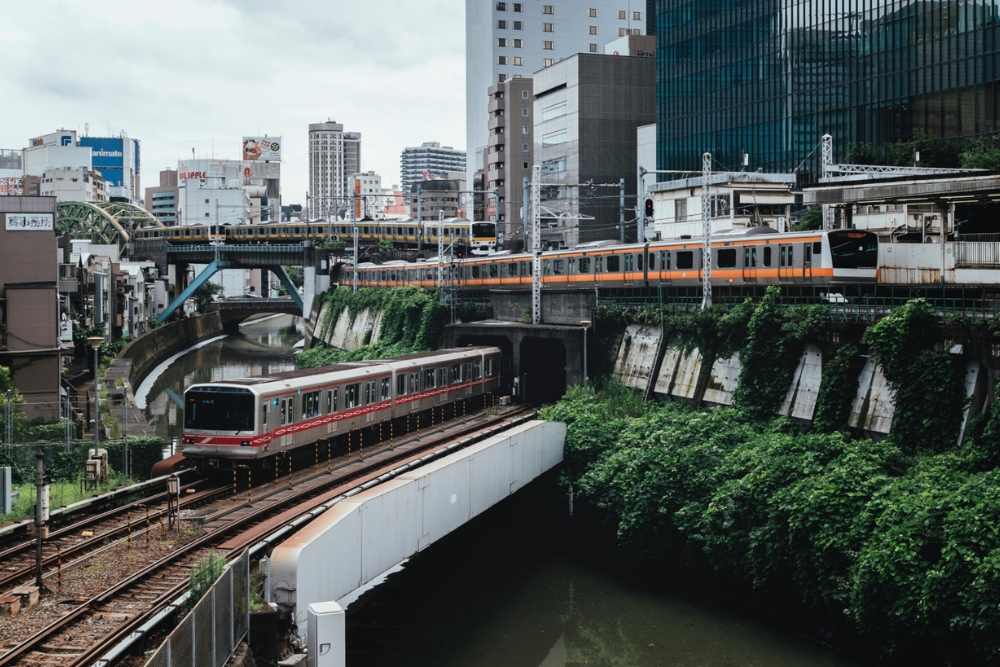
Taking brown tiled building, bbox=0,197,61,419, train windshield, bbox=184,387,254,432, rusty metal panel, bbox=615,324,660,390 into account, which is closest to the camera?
train windshield, bbox=184,387,254,432

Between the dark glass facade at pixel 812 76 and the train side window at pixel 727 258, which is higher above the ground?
the dark glass facade at pixel 812 76

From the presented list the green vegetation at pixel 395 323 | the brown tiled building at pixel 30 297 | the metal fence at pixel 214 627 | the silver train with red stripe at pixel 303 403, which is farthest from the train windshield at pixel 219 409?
the green vegetation at pixel 395 323

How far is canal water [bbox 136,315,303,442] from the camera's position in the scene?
52.7m

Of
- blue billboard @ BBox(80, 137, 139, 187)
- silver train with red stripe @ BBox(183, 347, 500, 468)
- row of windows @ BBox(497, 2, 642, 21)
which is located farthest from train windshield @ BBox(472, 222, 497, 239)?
blue billboard @ BBox(80, 137, 139, 187)

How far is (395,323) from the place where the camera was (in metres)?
56.4

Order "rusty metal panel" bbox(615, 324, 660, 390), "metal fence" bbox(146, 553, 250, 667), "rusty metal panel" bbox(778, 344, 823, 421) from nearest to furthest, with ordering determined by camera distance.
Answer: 1. "metal fence" bbox(146, 553, 250, 667)
2. "rusty metal panel" bbox(778, 344, 823, 421)
3. "rusty metal panel" bbox(615, 324, 660, 390)

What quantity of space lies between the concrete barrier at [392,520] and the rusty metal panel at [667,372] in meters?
6.40

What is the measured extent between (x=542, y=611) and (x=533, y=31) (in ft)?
332

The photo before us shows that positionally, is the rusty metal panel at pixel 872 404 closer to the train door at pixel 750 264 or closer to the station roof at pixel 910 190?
the station roof at pixel 910 190

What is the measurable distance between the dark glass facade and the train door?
58.8ft

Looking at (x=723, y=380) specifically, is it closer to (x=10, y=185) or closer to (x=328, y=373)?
(x=328, y=373)

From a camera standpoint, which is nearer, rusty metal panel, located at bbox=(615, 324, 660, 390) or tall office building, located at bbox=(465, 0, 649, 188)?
rusty metal panel, located at bbox=(615, 324, 660, 390)

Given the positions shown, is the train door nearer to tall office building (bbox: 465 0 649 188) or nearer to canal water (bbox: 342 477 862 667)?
canal water (bbox: 342 477 862 667)

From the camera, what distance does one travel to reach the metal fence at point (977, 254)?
28.0 metres
